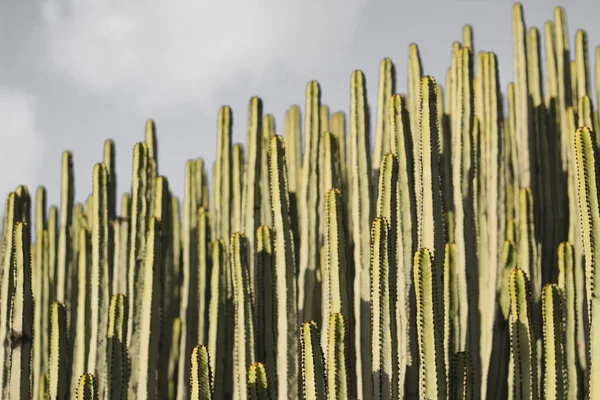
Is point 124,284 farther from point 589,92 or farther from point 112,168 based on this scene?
point 589,92

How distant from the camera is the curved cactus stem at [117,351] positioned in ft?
5.71

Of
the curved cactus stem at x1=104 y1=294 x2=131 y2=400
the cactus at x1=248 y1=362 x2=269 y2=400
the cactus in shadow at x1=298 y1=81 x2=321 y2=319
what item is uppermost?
the cactus in shadow at x1=298 y1=81 x2=321 y2=319

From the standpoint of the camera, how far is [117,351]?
5.77 feet

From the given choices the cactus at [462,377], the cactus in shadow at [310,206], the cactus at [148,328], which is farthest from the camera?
the cactus in shadow at [310,206]

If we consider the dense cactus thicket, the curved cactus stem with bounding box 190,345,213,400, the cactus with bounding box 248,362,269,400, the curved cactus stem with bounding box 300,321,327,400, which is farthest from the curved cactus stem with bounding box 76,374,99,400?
the curved cactus stem with bounding box 300,321,327,400

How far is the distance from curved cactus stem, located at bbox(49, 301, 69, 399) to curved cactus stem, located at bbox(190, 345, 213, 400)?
48cm

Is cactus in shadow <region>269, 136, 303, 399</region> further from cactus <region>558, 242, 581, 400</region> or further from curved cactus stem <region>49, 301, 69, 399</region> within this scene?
cactus <region>558, 242, 581, 400</region>

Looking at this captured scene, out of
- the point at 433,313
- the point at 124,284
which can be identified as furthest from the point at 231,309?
the point at 433,313

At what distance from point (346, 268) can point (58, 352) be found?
71 cm

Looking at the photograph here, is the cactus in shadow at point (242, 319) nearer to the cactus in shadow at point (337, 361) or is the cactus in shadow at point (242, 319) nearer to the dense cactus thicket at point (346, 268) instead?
the dense cactus thicket at point (346, 268)

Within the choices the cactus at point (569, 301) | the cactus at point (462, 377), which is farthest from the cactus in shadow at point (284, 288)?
the cactus at point (569, 301)

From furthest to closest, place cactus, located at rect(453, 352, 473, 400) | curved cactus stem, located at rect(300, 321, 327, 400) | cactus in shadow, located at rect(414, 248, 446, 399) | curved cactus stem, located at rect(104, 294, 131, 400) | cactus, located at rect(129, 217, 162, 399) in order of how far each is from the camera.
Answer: cactus, located at rect(129, 217, 162, 399) < curved cactus stem, located at rect(104, 294, 131, 400) < cactus, located at rect(453, 352, 473, 400) < cactus in shadow, located at rect(414, 248, 446, 399) < curved cactus stem, located at rect(300, 321, 327, 400)

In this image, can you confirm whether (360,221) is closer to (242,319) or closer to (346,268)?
(346,268)

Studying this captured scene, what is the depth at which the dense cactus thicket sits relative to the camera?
1543mm
